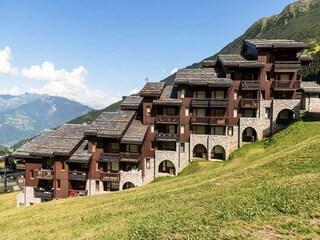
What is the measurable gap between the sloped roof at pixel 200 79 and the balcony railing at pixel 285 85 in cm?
789

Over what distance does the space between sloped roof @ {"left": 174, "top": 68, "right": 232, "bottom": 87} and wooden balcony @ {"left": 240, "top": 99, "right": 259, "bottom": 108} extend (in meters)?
4.14

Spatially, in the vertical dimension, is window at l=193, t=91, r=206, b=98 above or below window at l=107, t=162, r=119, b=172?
above

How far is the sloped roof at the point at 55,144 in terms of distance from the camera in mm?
44594

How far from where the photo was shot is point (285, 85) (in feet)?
151

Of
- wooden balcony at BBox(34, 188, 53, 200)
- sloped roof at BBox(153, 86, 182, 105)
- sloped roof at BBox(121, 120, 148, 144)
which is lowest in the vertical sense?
wooden balcony at BBox(34, 188, 53, 200)

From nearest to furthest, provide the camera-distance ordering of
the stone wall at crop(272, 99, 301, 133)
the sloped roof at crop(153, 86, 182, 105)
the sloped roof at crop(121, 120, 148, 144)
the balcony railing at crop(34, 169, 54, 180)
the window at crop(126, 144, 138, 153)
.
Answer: the sloped roof at crop(121, 120, 148, 144) < the balcony railing at crop(34, 169, 54, 180) < the stone wall at crop(272, 99, 301, 133) < the sloped roof at crop(153, 86, 182, 105) < the window at crop(126, 144, 138, 153)

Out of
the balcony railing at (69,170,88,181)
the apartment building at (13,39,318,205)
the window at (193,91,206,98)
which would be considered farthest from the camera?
the window at (193,91,206,98)

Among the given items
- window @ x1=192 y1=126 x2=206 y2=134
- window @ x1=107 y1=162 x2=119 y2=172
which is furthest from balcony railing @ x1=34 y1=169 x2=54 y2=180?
window @ x1=192 y1=126 x2=206 y2=134

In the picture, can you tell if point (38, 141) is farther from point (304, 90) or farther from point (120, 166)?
point (304, 90)

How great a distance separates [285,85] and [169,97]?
64.4ft

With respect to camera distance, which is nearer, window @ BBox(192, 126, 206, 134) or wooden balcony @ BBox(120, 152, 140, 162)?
wooden balcony @ BBox(120, 152, 140, 162)

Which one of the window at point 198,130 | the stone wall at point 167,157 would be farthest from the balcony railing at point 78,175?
the window at point 198,130

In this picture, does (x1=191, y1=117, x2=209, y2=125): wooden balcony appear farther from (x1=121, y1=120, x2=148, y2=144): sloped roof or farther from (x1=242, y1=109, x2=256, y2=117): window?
(x1=121, y1=120, x2=148, y2=144): sloped roof

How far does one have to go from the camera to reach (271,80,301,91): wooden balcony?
45.9 metres
